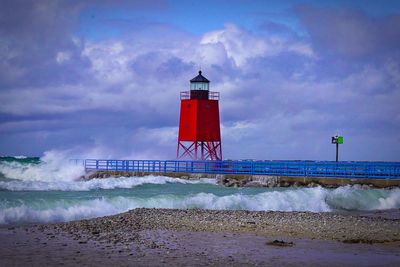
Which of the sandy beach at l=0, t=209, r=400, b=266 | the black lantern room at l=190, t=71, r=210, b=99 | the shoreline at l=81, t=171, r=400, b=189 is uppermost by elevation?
the black lantern room at l=190, t=71, r=210, b=99

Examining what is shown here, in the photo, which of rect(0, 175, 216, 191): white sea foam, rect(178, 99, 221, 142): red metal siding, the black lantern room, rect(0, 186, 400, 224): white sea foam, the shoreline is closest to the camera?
rect(0, 186, 400, 224): white sea foam

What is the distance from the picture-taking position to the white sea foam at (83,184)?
2743 centimetres

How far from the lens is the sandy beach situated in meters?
9.89

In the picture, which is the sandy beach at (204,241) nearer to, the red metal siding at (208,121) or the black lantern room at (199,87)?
the red metal siding at (208,121)

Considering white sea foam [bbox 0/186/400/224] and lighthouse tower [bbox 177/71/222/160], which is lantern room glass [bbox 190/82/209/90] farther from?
white sea foam [bbox 0/186/400/224]

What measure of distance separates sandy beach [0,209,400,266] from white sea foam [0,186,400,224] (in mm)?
1868

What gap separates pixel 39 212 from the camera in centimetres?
1625

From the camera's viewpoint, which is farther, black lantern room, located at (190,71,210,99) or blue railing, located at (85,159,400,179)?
black lantern room, located at (190,71,210,99)

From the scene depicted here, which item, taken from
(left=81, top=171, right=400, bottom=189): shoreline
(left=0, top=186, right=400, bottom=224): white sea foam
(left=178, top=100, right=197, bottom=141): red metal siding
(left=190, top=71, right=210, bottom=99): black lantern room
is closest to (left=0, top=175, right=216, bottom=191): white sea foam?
(left=81, top=171, right=400, bottom=189): shoreline

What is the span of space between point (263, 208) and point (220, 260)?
37.8 ft

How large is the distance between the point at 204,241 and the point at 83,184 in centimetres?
1856

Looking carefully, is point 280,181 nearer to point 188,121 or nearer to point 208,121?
point 208,121

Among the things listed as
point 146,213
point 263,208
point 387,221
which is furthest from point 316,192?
point 146,213

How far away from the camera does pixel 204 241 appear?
12.0 meters
